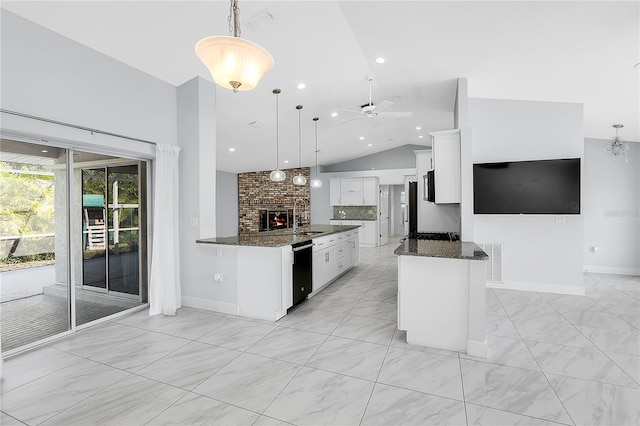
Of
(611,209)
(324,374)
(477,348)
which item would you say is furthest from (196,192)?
(611,209)

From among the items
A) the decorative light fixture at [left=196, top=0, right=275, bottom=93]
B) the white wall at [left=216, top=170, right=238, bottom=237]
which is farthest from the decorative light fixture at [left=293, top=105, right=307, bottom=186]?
the decorative light fixture at [left=196, top=0, right=275, bottom=93]

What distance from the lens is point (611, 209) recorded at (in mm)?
5398

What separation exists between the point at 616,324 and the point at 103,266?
596 centimetres

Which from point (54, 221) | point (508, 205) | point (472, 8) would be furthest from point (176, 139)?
point (508, 205)

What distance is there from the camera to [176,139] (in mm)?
3875

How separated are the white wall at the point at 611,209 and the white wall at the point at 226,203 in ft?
30.6

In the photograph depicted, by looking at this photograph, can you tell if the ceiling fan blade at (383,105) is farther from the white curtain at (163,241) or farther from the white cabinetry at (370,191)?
the white cabinetry at (370,191)

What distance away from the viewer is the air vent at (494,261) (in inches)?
179

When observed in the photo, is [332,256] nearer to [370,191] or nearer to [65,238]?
[65,238]

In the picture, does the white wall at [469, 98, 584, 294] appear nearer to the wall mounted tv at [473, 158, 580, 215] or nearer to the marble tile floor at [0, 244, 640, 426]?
the wall mounted tv at [473, 158, 580, 215]

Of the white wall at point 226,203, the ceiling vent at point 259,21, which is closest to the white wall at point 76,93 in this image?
the ceiling vent at point 259,21

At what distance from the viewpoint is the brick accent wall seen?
1012cm

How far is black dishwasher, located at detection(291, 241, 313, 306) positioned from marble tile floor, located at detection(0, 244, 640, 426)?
33 cm

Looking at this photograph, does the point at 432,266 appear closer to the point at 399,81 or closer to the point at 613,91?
Result: the point at 399,81
